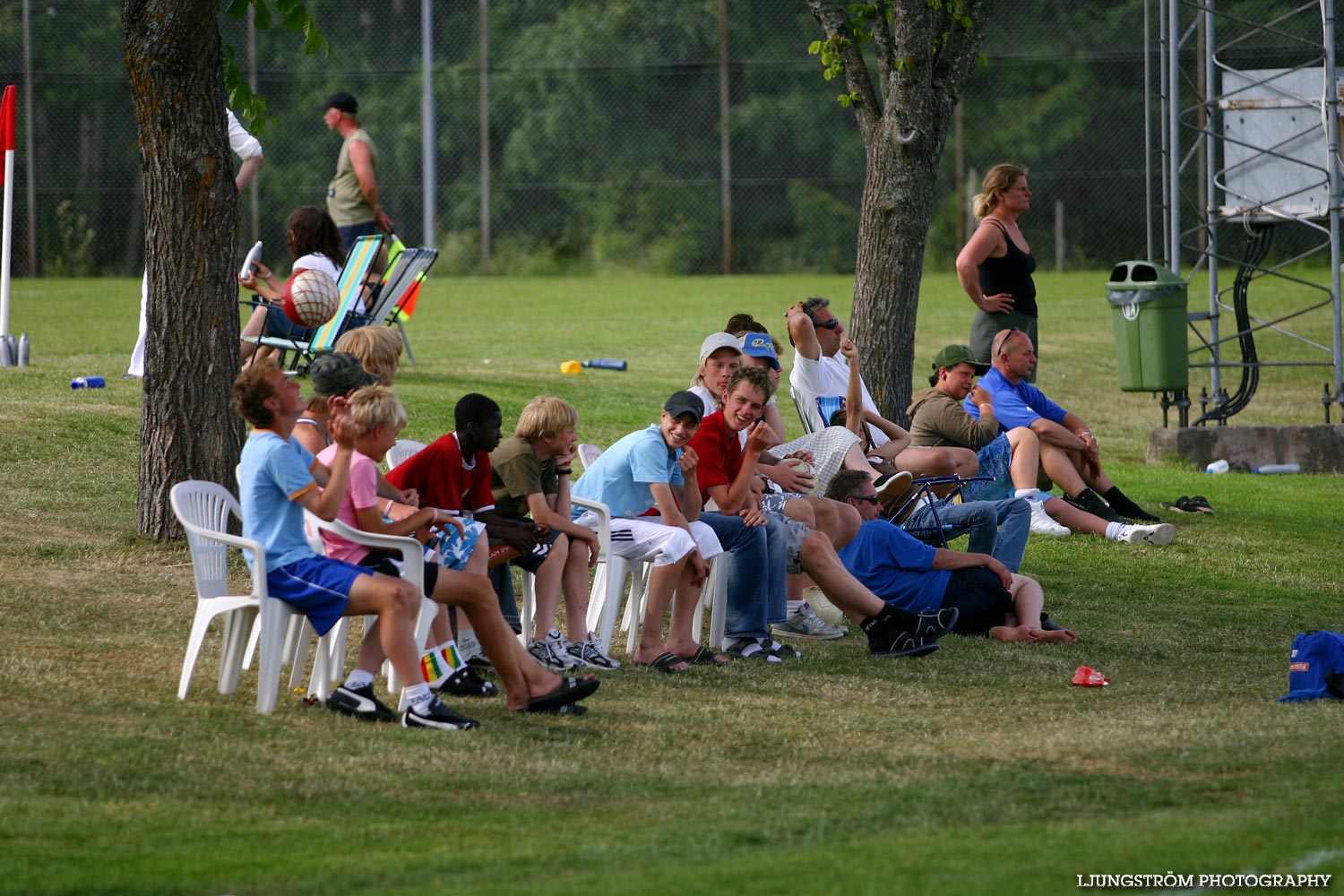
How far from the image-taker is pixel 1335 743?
4.66 metres

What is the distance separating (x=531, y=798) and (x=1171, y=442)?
841 centimetres

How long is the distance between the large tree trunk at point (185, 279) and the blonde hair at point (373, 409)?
2.51 metres

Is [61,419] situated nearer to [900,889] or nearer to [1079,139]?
[900,889]

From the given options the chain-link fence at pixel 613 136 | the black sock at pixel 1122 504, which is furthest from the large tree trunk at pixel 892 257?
the chain-link fence at pixel 613 136

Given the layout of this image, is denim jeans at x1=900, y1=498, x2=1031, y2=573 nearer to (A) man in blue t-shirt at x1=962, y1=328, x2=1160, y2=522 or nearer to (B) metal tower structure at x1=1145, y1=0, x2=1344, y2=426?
(A) man in blue t-shirt at x1=962, y1=328, x2=1160, y2=522

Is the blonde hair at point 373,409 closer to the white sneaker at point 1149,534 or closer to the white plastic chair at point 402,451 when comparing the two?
the white plastic chair at point 402,451

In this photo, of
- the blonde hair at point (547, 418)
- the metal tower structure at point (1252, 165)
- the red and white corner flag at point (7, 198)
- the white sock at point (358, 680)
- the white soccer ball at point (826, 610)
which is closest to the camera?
the white sock at point (358, 680)

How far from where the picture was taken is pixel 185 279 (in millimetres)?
7305

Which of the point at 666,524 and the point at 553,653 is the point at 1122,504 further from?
the point at 553,653

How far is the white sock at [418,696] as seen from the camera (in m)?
4.89

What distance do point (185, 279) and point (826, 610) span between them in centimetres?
320

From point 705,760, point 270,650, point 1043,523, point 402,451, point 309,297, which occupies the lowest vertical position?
point 705,760

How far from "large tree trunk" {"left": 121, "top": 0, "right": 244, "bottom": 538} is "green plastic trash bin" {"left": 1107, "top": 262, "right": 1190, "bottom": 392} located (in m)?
6.03

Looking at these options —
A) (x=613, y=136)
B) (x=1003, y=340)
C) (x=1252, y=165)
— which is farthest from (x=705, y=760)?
(x=613, y=136)
